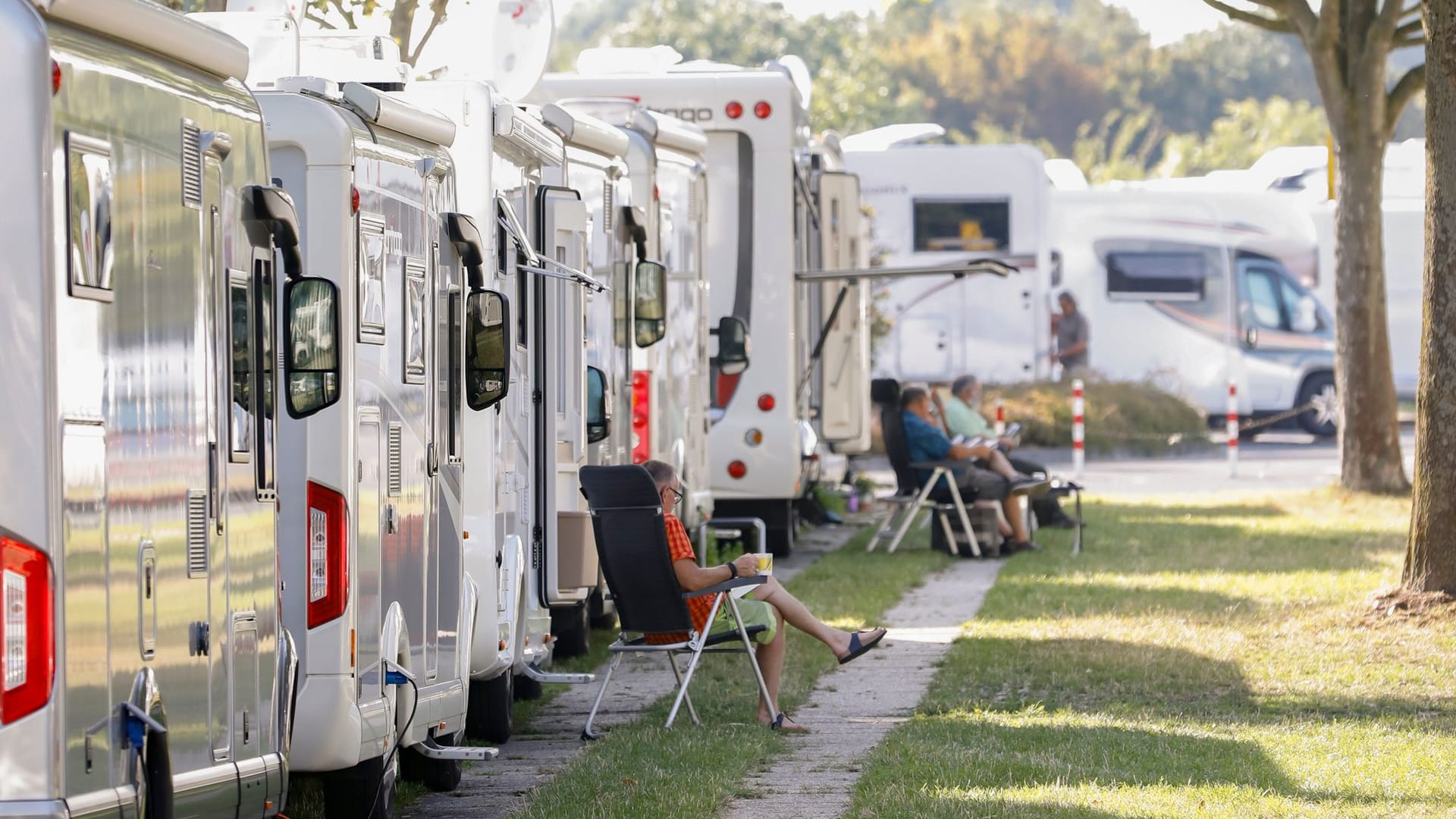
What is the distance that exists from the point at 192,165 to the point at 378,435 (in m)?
1.54

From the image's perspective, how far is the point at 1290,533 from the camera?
610 inches

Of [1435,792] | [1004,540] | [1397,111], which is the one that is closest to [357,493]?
[1435,792]

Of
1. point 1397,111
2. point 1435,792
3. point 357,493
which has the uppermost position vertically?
point 1397,111

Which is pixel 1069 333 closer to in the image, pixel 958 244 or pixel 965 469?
pixel 958 244

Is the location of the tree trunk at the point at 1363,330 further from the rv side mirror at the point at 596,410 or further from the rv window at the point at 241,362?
the rv window at the point at 241,362

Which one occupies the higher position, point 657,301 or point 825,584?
point 657,301

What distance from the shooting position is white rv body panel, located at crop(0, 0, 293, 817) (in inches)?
164

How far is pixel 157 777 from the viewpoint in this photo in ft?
15.4

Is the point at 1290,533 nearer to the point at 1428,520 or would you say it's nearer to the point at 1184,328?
the point at 1428,520

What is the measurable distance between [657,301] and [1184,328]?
1810 centimetres

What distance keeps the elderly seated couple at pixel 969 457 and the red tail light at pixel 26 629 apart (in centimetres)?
1104

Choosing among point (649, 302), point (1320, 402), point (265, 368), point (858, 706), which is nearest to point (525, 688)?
point (858, 706)

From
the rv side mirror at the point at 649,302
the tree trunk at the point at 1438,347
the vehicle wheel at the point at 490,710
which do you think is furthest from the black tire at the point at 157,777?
the tree trunk at the point at 1438,347

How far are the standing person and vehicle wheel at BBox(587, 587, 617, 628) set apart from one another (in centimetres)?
1645
